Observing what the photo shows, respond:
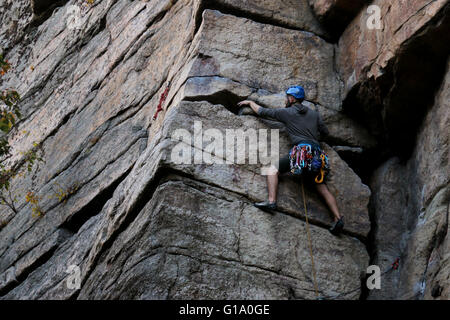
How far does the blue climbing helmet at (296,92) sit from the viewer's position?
748 centimetres

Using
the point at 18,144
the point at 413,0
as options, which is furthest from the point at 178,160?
the point at 18,144

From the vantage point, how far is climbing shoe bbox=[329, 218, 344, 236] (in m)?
7.04

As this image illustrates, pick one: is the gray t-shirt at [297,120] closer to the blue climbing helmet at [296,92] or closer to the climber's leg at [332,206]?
the blue climbing helmet at [296,92]

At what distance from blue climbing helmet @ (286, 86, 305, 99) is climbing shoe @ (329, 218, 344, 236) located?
129 centimetres

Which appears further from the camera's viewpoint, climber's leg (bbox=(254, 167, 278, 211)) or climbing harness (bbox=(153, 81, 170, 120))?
climbing harness (bbox=(153, 81, 170, 120))

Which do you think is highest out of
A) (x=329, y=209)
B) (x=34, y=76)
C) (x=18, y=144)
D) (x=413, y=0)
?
(x=34, y=76)

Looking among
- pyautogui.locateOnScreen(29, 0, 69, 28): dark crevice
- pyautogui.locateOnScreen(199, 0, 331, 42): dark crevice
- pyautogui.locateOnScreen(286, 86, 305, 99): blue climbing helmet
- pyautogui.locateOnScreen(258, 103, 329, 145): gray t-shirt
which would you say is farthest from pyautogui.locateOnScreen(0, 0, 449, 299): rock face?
pyautogui.locateOnScreen(29, 0, 69, 28): dark crevice

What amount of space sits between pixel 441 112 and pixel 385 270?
155 centimetres

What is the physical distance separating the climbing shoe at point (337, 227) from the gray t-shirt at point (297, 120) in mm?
814

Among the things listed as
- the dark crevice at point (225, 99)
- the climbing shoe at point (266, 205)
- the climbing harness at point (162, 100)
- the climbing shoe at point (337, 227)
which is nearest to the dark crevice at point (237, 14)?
the climbing harness at point (162, 100)

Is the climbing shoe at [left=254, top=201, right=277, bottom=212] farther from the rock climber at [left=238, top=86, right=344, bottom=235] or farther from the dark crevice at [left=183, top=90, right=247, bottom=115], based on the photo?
the dark crevice at [left=183, top=90, right=247, bottom=115]

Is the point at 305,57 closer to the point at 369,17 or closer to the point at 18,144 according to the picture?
the point at 369,17

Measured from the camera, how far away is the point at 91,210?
8.80 metres

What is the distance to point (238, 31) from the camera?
820 centimetres
